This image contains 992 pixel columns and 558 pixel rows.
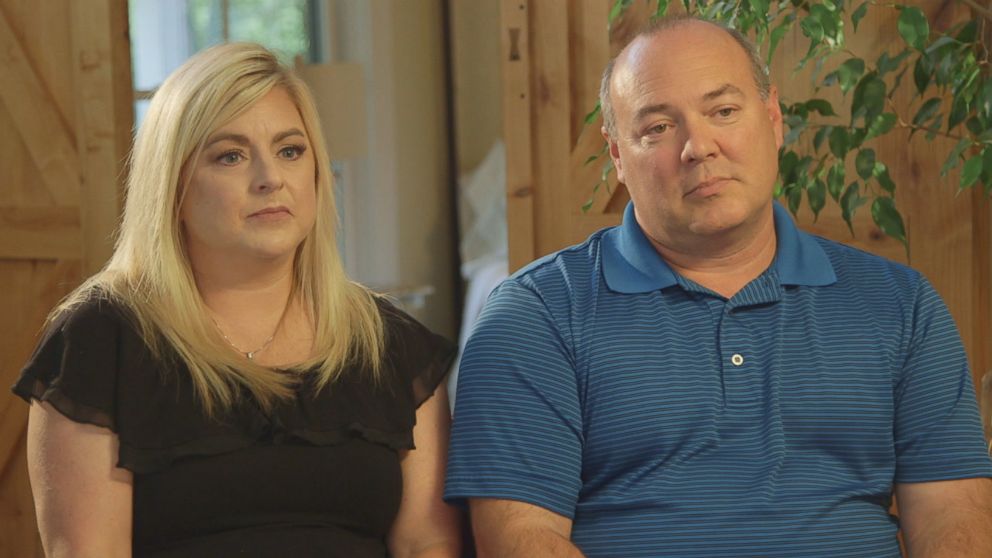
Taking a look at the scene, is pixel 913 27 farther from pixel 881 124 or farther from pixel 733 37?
pixel 733 37

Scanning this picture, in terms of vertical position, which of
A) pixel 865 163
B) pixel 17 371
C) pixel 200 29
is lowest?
pixel 17 371

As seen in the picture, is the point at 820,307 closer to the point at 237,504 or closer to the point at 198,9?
the point at 237,504

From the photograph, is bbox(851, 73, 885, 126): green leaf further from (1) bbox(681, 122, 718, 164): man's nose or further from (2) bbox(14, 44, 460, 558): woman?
(2) bbox(14, 44, 460, 558): woman

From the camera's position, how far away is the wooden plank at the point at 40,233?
3.53m

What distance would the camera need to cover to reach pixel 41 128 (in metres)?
3.53

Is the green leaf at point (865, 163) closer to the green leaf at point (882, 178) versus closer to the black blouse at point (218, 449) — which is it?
the green leaf at point (882, 178)

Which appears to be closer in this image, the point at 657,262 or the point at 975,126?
the point at 657,262

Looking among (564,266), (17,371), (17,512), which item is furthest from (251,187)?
(17,512)

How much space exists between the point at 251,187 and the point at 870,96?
3.86 ft

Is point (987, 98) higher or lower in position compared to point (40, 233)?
higher

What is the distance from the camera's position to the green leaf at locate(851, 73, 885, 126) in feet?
7.80

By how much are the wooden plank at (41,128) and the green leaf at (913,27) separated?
2.25 m

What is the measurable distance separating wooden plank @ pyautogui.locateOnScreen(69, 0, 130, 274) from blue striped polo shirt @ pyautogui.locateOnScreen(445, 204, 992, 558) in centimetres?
183

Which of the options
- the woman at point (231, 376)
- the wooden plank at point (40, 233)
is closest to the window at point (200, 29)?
the wooden plank at point (40, 233)
